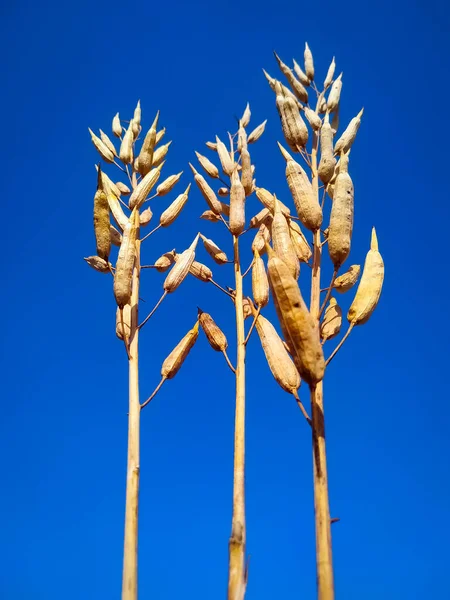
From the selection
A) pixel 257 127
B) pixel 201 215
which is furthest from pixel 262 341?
pixel 257 127

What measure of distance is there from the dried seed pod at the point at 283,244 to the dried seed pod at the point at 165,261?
1.66m

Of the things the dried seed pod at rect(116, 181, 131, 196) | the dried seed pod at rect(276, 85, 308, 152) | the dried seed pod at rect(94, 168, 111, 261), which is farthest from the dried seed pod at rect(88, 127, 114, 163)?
the dried seed pod at rect(276, 85, 308, 152)

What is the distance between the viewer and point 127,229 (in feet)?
11.7

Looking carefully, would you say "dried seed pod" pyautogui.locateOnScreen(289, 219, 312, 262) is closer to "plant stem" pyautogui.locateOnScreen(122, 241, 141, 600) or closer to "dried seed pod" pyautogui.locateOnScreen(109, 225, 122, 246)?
"plant stem" pyautogui.locateOnScreen(122, 241, 141, 600)

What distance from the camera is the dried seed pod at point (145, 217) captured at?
4406 millimetres

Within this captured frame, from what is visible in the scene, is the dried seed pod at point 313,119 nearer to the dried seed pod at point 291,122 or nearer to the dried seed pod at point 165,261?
the dried seed pod at point 291,122

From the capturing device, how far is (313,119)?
3.54m

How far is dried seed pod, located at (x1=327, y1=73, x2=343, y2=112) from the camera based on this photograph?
3.74m

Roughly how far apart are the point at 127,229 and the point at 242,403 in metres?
1.23

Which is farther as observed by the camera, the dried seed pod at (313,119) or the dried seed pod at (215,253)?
the dried seed pod at (215,253)

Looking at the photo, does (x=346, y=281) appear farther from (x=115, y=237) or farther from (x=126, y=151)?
(x=126, y=151)

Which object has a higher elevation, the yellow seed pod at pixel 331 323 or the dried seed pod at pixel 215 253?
the dried seed pod at pixel 215 253

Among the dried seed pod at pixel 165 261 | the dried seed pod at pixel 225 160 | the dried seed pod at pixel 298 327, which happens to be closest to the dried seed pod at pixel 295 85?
the dried seed pod at pixel 225 160

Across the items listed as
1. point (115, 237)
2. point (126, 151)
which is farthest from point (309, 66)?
point (115, 237)
